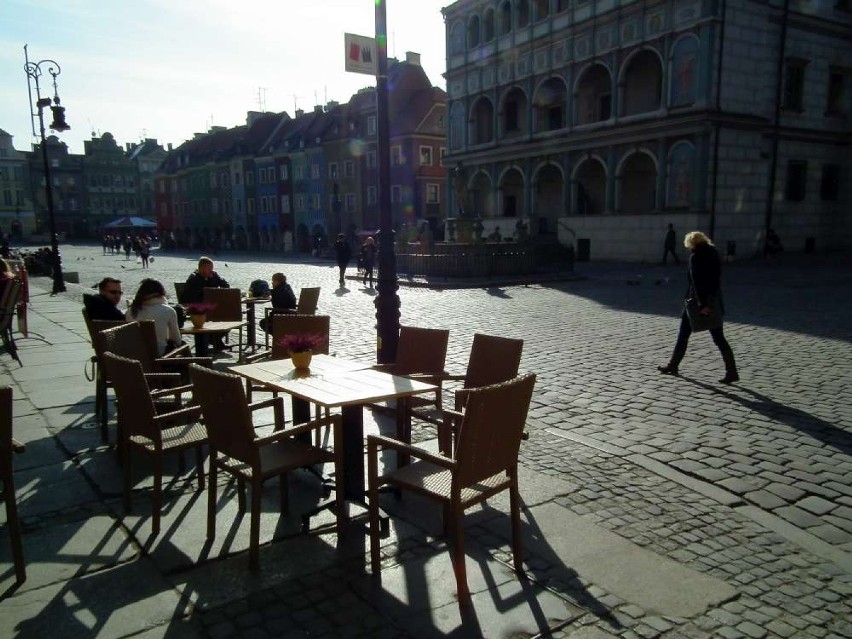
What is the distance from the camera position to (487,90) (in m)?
40.2

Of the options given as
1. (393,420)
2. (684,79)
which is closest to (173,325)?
(393,420)

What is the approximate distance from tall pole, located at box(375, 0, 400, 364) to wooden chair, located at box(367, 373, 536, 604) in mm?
2912

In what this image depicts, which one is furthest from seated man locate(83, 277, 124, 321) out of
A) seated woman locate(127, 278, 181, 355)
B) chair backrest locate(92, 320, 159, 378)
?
chair backrest locate(92, 320, 159, 378)

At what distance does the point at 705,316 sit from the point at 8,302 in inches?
387

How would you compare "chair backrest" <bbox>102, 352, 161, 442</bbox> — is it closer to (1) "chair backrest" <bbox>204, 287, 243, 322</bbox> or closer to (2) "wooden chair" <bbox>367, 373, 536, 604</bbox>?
(2) "wooden chair" <bbox>367, 373, 536, 604</bbox>

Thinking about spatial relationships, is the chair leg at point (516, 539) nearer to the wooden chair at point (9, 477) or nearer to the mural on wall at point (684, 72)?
the wooden chair at point (9, 477)

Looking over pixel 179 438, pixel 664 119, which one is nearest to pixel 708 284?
pixel 179 438

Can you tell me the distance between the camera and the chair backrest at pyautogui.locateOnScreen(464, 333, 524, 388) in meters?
4.89

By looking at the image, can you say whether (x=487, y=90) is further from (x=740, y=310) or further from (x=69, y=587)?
(x=69, y=587)

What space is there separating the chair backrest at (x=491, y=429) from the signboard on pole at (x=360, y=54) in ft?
14.0

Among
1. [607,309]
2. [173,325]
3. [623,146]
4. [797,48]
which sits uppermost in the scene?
[797,48]

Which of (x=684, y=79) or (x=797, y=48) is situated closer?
(x=684, y=79)

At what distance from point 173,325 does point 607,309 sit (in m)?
11.0

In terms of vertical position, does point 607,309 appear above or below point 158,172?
below
